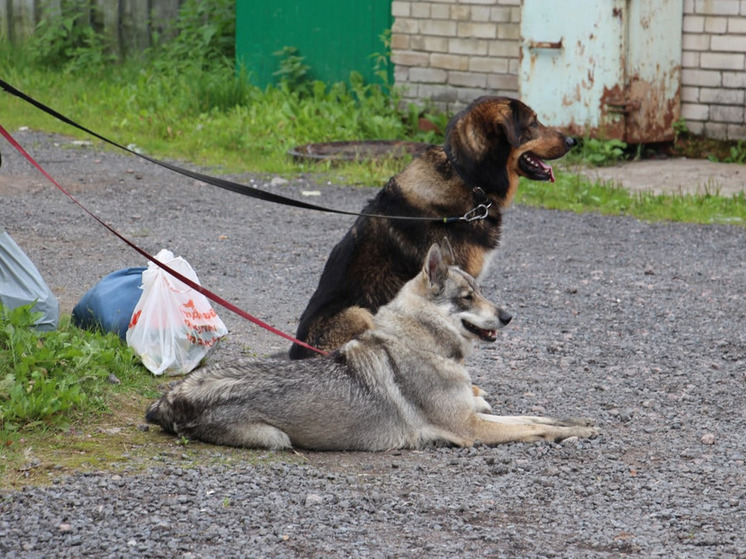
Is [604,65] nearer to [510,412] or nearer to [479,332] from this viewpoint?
[510,412]

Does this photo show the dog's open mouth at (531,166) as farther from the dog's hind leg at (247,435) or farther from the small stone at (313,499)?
the small stone at (313,499)

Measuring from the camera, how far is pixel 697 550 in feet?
12.3

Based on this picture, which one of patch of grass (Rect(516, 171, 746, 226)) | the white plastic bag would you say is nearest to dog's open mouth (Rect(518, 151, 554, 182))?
the white plastic bag

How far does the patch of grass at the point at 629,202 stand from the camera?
9844 mm

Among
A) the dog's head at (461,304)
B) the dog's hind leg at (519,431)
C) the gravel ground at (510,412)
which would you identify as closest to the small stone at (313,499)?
the gravel ground at (510,412)

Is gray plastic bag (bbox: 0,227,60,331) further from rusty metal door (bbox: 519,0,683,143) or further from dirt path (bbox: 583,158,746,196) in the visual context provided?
rusty metal door (bbox: 519,0,683,143)

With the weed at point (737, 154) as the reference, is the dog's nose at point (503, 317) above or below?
below

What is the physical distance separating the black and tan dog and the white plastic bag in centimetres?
64

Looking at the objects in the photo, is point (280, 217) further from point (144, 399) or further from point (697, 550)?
point (697, 550)

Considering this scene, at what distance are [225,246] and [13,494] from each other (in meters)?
4.96

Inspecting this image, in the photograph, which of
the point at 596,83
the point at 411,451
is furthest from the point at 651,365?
the point at 596,83

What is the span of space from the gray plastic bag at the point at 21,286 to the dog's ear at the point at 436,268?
2.12 metres

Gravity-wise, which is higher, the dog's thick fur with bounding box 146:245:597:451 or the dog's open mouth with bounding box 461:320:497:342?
the dog's open mouth with bounding box 461:320:497:342

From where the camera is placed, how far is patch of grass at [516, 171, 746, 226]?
32.3 ft
